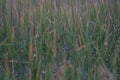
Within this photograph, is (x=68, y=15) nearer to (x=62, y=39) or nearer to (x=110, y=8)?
(x=62, y=39)

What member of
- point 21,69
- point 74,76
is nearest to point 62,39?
point 21,69

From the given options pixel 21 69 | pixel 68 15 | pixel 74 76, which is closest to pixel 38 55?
pixel 21 69

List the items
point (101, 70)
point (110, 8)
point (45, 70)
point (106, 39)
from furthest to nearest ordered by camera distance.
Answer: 1. point (110, 8)
2. point (106, 39)
3. point (45, 70)
4. point (101, 70)

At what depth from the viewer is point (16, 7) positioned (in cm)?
362

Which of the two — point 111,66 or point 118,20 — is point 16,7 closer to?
point 118,20

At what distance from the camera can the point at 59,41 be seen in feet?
9.97

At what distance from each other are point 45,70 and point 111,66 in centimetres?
43

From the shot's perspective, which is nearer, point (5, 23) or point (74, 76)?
point (74, 76)

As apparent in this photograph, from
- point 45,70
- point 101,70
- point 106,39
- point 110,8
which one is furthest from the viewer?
point 110,8

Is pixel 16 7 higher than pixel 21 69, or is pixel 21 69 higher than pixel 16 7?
pixel 16 7

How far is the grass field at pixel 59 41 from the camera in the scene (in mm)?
2480

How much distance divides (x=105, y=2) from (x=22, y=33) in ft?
2.94

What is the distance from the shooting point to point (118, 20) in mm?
3248

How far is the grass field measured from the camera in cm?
248
